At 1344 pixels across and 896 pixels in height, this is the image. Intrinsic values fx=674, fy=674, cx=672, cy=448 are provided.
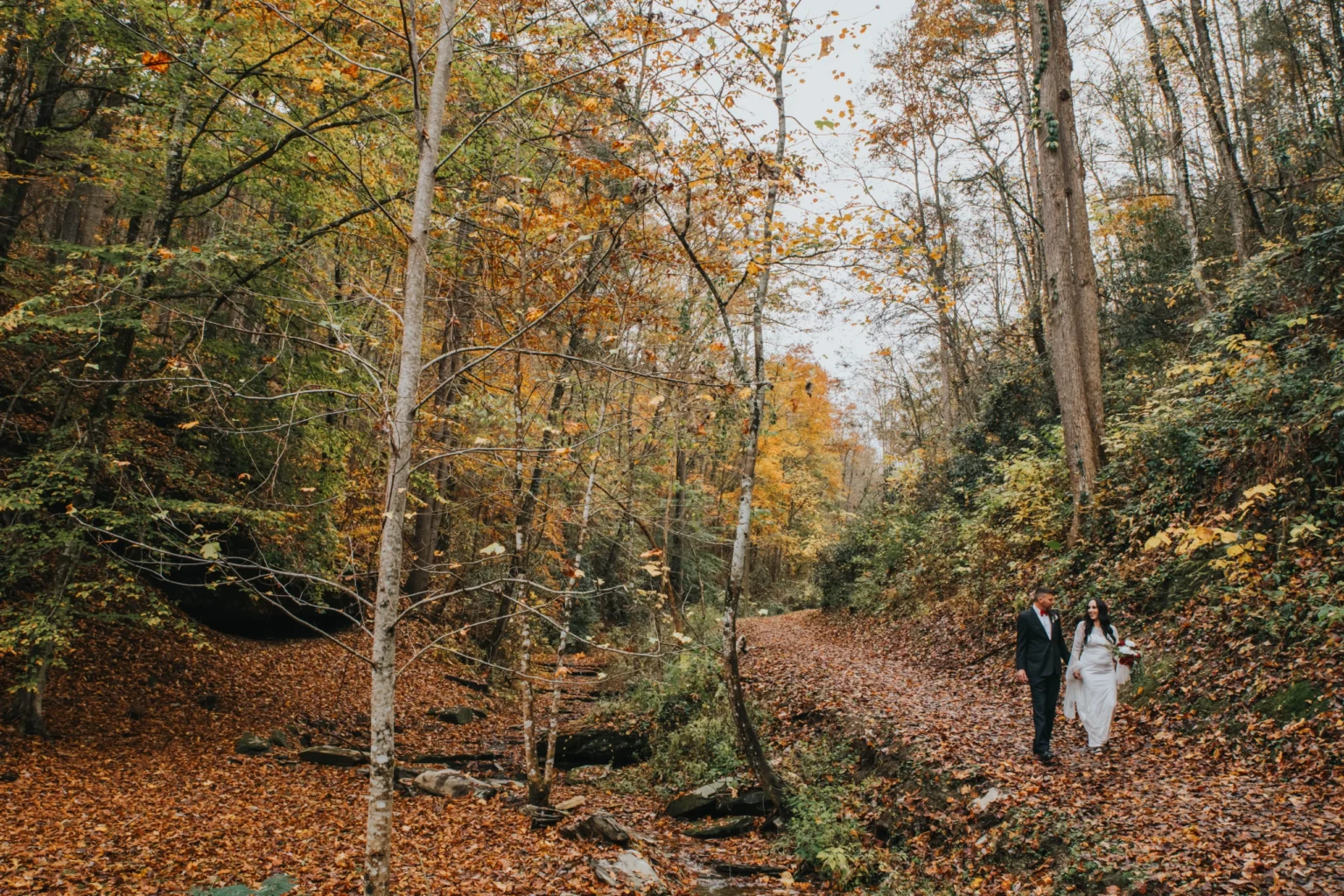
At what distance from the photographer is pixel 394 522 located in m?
3.88

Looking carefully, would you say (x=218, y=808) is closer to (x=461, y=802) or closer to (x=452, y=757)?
(x=461, y=802)

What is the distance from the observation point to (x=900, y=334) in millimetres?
23031

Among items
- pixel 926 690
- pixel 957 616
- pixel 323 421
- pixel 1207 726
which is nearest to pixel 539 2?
pixel 323 421

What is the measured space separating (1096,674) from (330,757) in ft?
32.2

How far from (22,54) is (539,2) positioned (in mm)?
10933

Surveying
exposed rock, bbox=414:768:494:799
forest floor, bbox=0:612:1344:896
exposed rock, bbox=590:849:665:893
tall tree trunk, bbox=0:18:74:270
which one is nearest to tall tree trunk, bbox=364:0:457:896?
forest floor, bbox=0:612:1344:896

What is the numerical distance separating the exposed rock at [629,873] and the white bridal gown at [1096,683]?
4.74m

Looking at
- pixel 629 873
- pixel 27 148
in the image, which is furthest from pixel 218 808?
pixel 27 148

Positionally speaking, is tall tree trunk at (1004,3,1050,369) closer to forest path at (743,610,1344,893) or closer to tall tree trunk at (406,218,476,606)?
forest path at (743,610,1344,893)

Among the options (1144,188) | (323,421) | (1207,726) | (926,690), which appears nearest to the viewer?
(1207,726)

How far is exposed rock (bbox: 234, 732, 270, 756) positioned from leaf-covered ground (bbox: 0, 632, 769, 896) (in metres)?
0.14

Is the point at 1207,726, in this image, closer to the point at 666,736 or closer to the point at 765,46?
the point at 666,736

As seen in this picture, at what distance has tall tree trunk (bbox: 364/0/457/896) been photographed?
3.80 m

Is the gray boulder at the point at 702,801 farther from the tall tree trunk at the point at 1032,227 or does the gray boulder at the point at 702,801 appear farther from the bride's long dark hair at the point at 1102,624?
the tall tree trunk at the point at 1032,227
